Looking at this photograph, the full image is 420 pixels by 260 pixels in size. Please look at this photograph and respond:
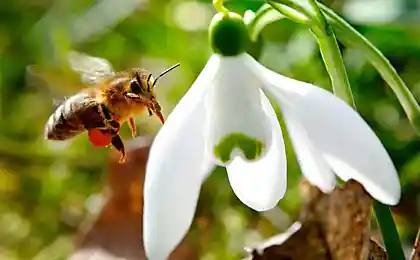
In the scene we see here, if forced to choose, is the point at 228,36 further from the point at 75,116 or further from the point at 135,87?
the point at 75,116

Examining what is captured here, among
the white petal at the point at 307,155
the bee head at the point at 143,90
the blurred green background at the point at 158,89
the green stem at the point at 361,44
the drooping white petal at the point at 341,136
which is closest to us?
the drooping white petal at the point at 341,136

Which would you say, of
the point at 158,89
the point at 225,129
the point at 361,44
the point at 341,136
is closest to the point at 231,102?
the point at 225,129

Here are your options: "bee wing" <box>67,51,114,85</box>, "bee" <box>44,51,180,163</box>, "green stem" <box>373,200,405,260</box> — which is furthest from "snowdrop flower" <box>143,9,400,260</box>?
"bee wing" <box>67,51,114,85</box>

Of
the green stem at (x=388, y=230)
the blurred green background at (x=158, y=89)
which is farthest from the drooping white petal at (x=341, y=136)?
the blurred green background at (x=158, y=89)

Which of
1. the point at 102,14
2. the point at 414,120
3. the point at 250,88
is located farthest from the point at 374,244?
the point at 102,14

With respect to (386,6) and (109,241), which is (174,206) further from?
(386,6)

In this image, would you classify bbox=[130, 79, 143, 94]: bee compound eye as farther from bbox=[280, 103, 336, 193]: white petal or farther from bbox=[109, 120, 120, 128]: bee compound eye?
bbox=[280, 103, 336, 193]: white petal

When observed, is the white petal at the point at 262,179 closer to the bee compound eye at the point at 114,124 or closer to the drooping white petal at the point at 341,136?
the drooping white petal at the point at 341,136
